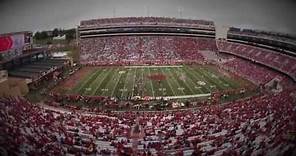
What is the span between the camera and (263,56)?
14.4 metres

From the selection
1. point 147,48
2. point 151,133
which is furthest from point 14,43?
point 147,48

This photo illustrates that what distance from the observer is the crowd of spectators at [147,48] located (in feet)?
61.3

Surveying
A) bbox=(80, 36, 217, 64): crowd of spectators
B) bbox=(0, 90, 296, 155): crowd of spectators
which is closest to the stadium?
bbox=(0, 90, 296, 155): crowd of spectators

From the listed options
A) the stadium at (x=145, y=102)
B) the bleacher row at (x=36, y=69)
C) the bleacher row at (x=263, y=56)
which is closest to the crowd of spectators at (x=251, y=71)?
the stadium at (x=145, y=102)

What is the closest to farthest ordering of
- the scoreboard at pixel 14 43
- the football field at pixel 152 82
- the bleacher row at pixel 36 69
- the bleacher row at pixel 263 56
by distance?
1. the scoreboard at pixel 14 43
2. the bleacher row at pixel 36 69
3. the bleacher row at pixel 263 56
4. the football field at pixel 152 82

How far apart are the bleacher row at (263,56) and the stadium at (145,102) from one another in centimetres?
8

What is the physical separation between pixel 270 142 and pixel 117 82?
9.41 meters

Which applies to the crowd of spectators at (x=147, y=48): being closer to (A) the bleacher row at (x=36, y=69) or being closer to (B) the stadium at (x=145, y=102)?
(B) the stadium at (x=145, y=102)

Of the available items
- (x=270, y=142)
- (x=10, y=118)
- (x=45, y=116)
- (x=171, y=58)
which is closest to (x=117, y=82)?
(x=171, y=58)

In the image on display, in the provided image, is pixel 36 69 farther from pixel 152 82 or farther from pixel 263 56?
pixel 263 56

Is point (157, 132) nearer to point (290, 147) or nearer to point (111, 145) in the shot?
point (111, 145)

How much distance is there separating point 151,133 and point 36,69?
11.1 ft

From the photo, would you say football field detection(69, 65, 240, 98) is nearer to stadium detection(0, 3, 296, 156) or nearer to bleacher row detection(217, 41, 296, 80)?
stadium detection(0, 3, 296, 156)

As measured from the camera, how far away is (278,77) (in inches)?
429
